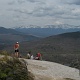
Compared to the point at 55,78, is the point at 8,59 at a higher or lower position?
higher

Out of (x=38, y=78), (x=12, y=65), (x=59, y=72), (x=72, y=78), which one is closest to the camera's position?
(x=12, y=65)

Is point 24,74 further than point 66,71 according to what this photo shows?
No

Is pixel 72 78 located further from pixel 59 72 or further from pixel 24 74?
pixel 24 74

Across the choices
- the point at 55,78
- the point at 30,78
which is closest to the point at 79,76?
the point at 55,78

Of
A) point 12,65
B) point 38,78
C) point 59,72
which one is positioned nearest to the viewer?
point 12,65

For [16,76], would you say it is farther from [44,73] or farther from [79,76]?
[79,76]

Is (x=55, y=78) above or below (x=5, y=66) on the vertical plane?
below

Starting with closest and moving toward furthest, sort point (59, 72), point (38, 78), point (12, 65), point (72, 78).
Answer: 1. point (12, 65)
2. point (38, 78)
3. point (72, 78)
4. point (59, 72)

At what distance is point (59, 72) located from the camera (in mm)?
27562

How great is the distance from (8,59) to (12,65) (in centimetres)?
112

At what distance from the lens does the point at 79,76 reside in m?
26.5

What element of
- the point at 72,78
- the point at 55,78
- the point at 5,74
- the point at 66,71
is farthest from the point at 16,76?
the point at 66,71

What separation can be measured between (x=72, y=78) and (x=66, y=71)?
335cm

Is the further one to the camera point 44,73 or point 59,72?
point 59,72
